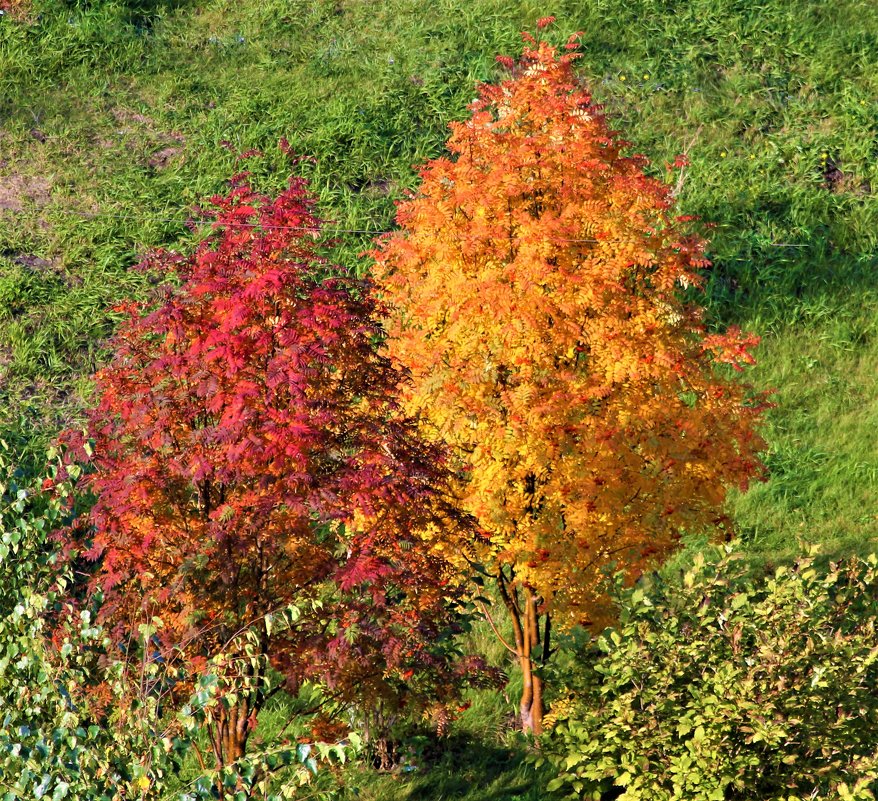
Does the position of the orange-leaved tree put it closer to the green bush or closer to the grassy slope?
the green bush

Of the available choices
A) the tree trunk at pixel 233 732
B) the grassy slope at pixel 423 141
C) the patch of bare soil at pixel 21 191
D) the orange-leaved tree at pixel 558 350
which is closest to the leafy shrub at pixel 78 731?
the tree trunk at pixel 233 732

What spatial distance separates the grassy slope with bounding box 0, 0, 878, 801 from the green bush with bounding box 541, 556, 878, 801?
4.48 meters

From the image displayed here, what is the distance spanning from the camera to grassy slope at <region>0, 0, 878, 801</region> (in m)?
15.8

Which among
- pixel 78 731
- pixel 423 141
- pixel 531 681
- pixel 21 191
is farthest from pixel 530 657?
pixel 21 191

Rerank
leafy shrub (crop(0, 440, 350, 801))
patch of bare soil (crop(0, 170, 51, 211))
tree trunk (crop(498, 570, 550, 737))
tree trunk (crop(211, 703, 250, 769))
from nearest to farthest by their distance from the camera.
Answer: leafy shrub (crop(0, 440, 350, 801)) → tree trunk (crop(211, 703, 250, 769)) → tree trunk (crop(498, 570, 550, 737)) → patch of bare soil (crop(0, 170, 51, 211))

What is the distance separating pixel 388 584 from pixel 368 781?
3417mm

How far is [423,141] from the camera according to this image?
18625 mm

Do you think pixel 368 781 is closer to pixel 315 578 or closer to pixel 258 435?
pixel 315 578

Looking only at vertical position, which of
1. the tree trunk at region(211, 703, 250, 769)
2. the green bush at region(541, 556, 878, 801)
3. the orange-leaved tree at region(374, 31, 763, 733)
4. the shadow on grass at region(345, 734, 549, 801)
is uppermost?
the orange-leaved tree at region(374, 31, 763, 733)

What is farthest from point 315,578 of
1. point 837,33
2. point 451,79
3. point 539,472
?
point 837,33

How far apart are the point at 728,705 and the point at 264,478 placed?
3.34m

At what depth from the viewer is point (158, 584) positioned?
7633mm

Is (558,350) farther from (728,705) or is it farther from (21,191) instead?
(21,191)

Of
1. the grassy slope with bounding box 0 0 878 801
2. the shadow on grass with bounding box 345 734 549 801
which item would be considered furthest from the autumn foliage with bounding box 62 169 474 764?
the grassy slope with bounding box 0 0 878 801
